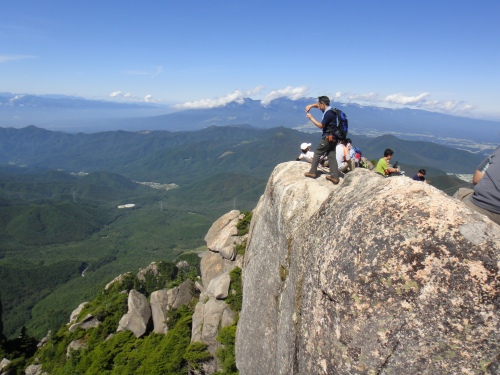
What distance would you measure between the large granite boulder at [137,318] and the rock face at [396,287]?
27789mm

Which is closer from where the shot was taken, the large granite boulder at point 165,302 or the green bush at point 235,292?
the green bush at point 235,292

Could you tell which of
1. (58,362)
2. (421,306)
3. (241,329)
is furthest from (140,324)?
(421,306)

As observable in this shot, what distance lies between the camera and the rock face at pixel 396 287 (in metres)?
6.45

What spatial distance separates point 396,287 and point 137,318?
3344 cm

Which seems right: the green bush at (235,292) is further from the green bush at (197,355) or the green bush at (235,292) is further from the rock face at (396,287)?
the rock face at (396,287)

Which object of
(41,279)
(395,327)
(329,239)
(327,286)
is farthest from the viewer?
(41,279)

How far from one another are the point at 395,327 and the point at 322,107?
950 centimetres

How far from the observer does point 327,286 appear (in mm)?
8188

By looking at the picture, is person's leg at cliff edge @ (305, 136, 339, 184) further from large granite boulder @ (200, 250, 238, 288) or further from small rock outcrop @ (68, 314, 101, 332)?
small rock outcrop @ (68, 314, 101, 332)

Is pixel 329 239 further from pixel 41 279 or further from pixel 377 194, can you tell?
pixel 41 279

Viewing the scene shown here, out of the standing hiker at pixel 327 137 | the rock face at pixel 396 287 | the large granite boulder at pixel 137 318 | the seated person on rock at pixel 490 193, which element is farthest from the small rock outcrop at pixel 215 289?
the seated person on rock at pixel 490 193

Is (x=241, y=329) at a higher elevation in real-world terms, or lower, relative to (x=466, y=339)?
lower

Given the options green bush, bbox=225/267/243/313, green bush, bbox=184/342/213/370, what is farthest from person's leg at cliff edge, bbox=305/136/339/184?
green bush, bbox=184/342/213/370

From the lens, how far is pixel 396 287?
23.3 ft
